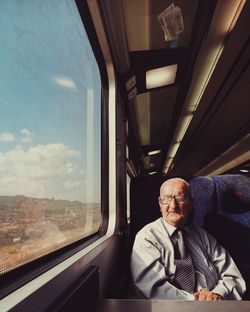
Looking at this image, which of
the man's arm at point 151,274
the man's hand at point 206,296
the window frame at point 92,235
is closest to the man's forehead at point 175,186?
the man's arm at point 151,274

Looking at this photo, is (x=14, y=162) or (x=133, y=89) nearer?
(x=14, y=162)

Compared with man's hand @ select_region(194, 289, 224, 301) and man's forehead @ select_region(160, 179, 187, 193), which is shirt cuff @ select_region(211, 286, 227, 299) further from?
man's forehead @ select_region(160, 179, 187, 193)

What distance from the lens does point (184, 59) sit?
9.41ft

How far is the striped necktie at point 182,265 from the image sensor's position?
172 cm

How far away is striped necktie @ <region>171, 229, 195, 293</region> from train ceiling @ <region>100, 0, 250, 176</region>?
135 cm

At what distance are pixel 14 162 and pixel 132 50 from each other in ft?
6.90

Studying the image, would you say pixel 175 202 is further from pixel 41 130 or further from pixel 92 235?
pixel 41 130

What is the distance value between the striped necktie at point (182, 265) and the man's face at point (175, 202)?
0.25 ft

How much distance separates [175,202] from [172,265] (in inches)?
14.6

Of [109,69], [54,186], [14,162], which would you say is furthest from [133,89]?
[14,162]

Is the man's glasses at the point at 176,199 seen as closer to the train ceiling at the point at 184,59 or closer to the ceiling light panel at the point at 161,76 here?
the train ceiling at the point at 184,59

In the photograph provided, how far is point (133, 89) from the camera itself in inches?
119

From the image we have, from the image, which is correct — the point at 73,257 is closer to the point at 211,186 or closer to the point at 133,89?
the point at 211,186

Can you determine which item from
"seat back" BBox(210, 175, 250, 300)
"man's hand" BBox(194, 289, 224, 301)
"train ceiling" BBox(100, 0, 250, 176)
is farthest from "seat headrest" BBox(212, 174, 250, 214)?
"train ceiling" BBox(100, 0, 250, 176)
